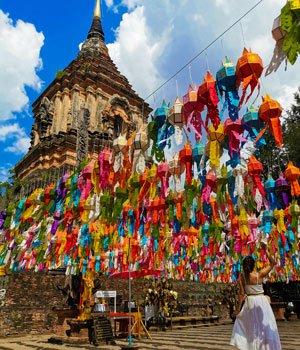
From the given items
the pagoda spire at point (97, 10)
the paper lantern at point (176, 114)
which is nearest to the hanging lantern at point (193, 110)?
the paper lantern at point (176, 114)

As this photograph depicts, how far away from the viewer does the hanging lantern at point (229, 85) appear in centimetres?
401

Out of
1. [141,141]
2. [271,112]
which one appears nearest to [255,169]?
[271,112]

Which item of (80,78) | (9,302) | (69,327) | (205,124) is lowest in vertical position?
(69,327)

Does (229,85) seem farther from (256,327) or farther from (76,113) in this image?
(76,113)

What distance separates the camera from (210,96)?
4.21 metres

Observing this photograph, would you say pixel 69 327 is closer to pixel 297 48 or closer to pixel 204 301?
pixel 297 48

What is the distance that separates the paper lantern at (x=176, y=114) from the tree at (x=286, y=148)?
39.0 ft

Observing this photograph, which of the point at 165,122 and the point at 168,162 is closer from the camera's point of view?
the point at 165,122

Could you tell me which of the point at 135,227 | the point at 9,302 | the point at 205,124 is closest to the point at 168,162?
the point at 205,124

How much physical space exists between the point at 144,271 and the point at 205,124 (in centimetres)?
809

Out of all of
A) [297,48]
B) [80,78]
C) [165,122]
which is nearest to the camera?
[297,48]

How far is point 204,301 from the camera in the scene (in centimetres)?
1939

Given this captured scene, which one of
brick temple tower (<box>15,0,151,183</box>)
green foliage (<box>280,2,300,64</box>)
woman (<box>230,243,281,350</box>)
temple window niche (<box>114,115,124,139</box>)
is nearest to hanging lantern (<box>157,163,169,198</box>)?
woman (<box>230,243,281,350</box>)

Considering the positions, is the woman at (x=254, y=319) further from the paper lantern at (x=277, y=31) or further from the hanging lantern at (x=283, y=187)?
the hanging lantern at (x=283, y=187)
